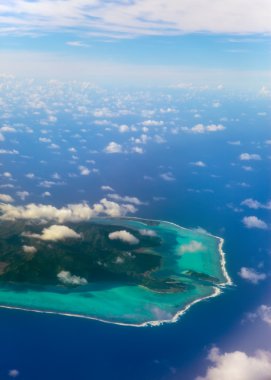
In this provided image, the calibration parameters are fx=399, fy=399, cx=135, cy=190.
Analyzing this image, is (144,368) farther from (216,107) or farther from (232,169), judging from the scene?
(216,107)

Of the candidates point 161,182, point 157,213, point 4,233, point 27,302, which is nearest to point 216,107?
point 161,182

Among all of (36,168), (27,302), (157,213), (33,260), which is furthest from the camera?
(36,168)

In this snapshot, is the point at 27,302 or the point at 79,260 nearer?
the point at 27,302

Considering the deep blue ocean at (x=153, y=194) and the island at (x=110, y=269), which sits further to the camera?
the island at (x=110, y=269)

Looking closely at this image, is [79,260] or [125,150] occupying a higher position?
[125,150]

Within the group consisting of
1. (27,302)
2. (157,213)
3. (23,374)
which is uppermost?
(157,213)
